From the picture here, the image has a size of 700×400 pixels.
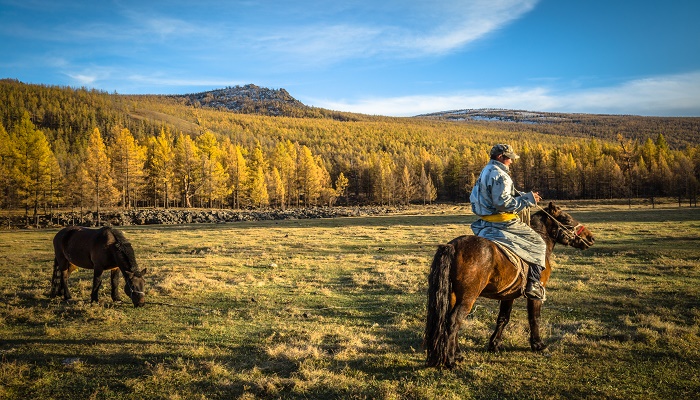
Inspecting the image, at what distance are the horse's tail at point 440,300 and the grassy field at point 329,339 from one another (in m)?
0.59

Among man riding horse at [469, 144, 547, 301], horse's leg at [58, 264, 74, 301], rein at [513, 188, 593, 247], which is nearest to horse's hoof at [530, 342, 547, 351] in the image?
man riding horse at [469, 144, 547, 301]

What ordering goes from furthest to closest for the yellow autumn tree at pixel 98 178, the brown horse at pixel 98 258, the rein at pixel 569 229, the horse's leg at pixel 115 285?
the yellow autumn tree at pixel 98 178, the horse's leg at pixel 115 285, the brown horse at pixel 98 258, the rein at pixel 569 229

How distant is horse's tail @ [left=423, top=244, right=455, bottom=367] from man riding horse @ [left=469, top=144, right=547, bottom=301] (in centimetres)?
110

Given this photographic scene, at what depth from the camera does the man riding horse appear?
5789mm

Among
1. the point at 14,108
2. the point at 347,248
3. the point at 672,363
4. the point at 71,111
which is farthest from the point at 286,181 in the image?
the point at 14,108

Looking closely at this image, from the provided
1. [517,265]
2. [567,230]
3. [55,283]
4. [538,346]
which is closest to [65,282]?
[55,283]

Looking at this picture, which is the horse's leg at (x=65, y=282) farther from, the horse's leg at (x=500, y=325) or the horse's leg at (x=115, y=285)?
the horse's leg at (x=500, y=325)

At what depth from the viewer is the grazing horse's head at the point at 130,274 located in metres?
9.55

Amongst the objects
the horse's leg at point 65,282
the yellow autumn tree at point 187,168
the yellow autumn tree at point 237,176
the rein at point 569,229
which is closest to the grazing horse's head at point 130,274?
the horse's leg at point 65,282

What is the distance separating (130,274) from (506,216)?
32.3ft

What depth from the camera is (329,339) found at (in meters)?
7.46

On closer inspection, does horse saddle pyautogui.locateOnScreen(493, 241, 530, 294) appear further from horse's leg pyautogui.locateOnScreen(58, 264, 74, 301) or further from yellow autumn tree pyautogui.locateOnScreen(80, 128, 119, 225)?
yellow autumn tree pyautogui.locateOnScreen(80, 128, 119, 225)

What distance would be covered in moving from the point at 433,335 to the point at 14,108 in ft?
626

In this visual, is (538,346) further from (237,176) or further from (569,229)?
(237,176)
